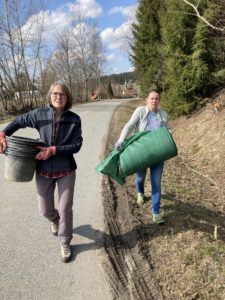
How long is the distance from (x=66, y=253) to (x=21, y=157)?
122 centimetres

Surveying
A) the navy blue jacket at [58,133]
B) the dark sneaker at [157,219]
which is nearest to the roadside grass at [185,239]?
the dark sneaker at [157,219]

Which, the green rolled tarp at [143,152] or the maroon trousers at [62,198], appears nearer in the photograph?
the maroon trousers at [62,198]

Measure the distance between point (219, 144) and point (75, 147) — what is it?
6347mm

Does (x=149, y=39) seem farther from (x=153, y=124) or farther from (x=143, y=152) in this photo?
(x=143, y=152)

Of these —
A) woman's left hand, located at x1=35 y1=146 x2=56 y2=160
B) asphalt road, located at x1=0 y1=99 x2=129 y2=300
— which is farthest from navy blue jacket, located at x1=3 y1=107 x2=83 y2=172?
asphalt road, located at x1=0 y1=99 x2=129 y2=300

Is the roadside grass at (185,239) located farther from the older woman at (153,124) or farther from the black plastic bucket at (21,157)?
the black plastic bucket at (21,157)


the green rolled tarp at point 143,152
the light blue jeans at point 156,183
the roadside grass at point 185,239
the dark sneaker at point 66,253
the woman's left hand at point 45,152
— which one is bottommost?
the roadside grass at point 185,239

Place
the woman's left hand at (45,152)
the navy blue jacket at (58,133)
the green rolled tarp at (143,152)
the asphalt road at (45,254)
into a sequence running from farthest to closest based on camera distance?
the green rolled tarp at (143,152), the navy blue jacket at (58,133), the woman's left hand at (45,152), the asphalt road at (45,254)

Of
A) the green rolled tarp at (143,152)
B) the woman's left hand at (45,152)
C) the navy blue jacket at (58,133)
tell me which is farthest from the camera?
the green rolled tarp at (143,152)

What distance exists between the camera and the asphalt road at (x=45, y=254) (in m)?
3.59

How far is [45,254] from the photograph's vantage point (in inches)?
168

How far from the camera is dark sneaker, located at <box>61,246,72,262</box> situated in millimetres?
4110

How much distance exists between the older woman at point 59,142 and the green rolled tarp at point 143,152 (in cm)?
71

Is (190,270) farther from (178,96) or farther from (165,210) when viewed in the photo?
(178,96)
